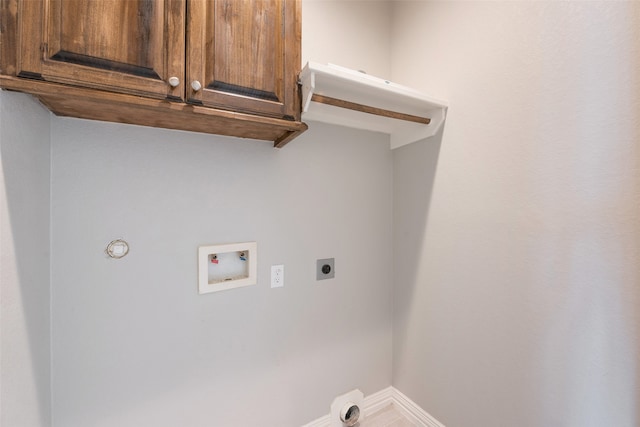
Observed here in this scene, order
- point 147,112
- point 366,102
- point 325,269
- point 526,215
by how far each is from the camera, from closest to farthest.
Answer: point 147,112, point 526,215, point 366,102, point 325,269

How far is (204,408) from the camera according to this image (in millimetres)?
1295

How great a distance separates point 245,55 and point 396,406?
7.10 ft

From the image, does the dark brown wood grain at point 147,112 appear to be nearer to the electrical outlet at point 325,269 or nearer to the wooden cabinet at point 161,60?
the wooden cabinet at point 161,60

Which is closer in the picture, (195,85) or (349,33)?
(195,85)

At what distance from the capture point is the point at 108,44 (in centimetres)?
80

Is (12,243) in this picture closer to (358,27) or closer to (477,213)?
(477,213)

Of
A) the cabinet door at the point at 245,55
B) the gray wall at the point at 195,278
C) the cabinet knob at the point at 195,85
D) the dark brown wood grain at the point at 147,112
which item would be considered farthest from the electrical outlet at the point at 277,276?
the cabinet knob at the point at 195,85

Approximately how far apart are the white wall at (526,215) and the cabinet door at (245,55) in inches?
34.7

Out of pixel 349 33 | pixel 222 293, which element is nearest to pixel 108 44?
pixel 222 293

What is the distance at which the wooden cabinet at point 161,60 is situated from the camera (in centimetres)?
73

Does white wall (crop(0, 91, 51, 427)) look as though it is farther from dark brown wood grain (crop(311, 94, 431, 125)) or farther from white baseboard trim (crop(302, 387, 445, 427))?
white baseboard trim (crop(302, 387, 445, 427))

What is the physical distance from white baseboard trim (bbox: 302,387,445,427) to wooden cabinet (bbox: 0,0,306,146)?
5.50ft

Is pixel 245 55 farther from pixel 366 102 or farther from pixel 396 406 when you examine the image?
pixel 396 406

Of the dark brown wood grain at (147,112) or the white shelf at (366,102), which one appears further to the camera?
the white shelf at (366,102)
